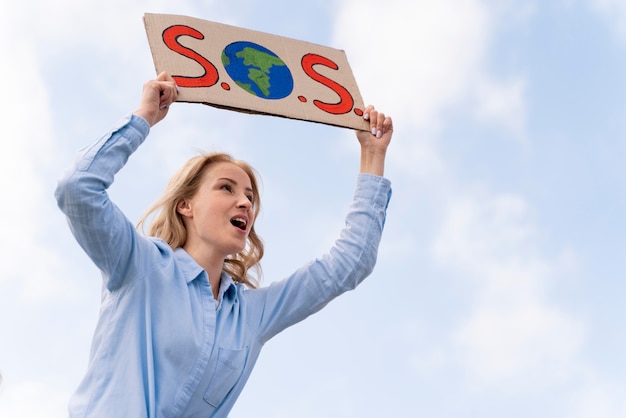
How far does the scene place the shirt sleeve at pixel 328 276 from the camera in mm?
3280

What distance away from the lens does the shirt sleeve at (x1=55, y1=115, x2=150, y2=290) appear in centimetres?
271

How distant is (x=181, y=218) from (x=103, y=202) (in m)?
0.66

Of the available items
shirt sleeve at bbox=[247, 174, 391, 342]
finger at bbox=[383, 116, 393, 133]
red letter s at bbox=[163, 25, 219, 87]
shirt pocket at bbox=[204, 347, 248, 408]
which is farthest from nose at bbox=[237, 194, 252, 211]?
finger at bbox=[383, 116, 393, 133]

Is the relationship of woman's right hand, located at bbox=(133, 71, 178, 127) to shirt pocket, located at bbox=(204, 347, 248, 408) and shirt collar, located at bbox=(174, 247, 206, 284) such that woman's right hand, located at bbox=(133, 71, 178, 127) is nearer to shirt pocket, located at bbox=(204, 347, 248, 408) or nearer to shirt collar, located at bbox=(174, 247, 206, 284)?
shirt collar, located at bbox=(174, 247, 206, 284)

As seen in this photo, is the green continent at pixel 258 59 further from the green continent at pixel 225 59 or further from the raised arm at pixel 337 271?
the raised arm at pixel 337 271

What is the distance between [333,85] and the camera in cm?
359

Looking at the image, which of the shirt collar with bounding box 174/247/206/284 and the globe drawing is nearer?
the shirt collar with bounding box 174/247/206/284

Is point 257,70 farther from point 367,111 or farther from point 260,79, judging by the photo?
point 367,111

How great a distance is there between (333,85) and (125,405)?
5.13ft

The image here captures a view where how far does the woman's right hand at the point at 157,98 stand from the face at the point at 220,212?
1.28 feet

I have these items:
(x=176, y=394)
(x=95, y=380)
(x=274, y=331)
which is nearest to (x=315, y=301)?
(x=274, y=331)

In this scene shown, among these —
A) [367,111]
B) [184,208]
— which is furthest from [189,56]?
[367,111]

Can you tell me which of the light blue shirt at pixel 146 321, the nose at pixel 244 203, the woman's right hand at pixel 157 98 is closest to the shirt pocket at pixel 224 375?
the light blue shirt at pixel 146 321

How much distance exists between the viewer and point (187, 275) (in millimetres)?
3076
